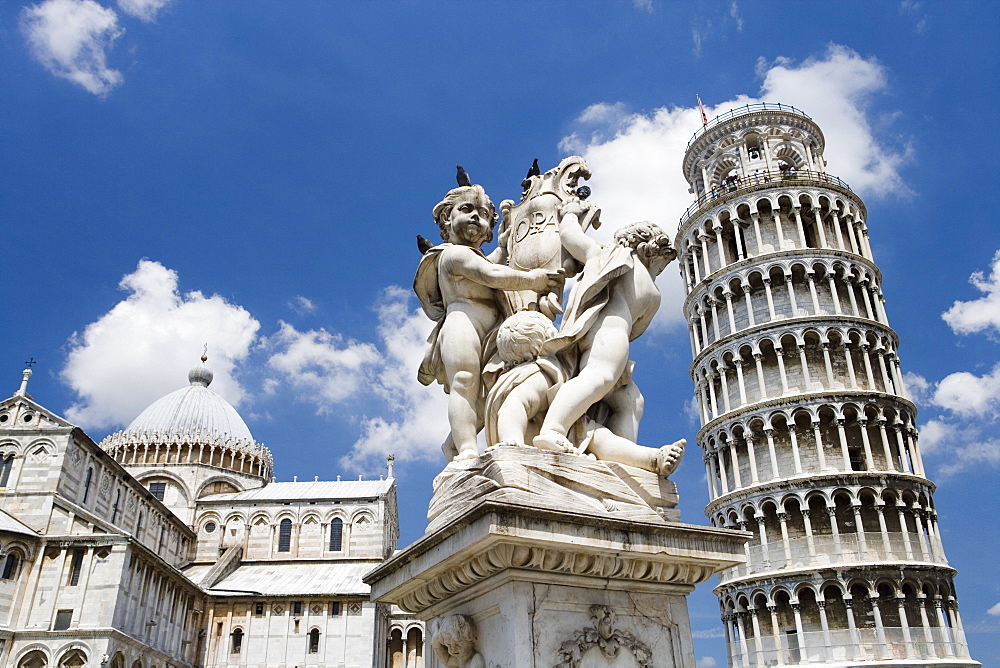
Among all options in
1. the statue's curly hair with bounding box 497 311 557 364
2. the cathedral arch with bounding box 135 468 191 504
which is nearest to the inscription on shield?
the statue's curly hair with bounding box 497 311 557 364

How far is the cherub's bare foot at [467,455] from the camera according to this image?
4.44 meters

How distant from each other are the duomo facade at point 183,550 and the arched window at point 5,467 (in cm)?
6

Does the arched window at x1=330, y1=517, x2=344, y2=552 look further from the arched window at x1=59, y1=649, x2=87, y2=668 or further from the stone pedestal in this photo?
the stone pedestal

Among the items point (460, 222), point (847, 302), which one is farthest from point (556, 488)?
point (847, 302)

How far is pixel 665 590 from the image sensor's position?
391cm

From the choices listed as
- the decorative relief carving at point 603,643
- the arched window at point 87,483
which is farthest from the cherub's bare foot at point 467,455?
the arched window at point 87,483

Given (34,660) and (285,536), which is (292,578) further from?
(34,660)

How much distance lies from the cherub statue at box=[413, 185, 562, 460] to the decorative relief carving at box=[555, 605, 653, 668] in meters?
1.23

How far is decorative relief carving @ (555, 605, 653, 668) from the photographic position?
137 inches

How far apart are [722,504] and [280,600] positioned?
1112 inches

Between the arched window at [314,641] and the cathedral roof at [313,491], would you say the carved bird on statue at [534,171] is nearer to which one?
the arched window at [314,641]

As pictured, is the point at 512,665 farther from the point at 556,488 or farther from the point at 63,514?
the point at 63,514

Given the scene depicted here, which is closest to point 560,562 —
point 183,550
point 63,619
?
point 63,619

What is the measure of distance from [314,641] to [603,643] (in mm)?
49189
